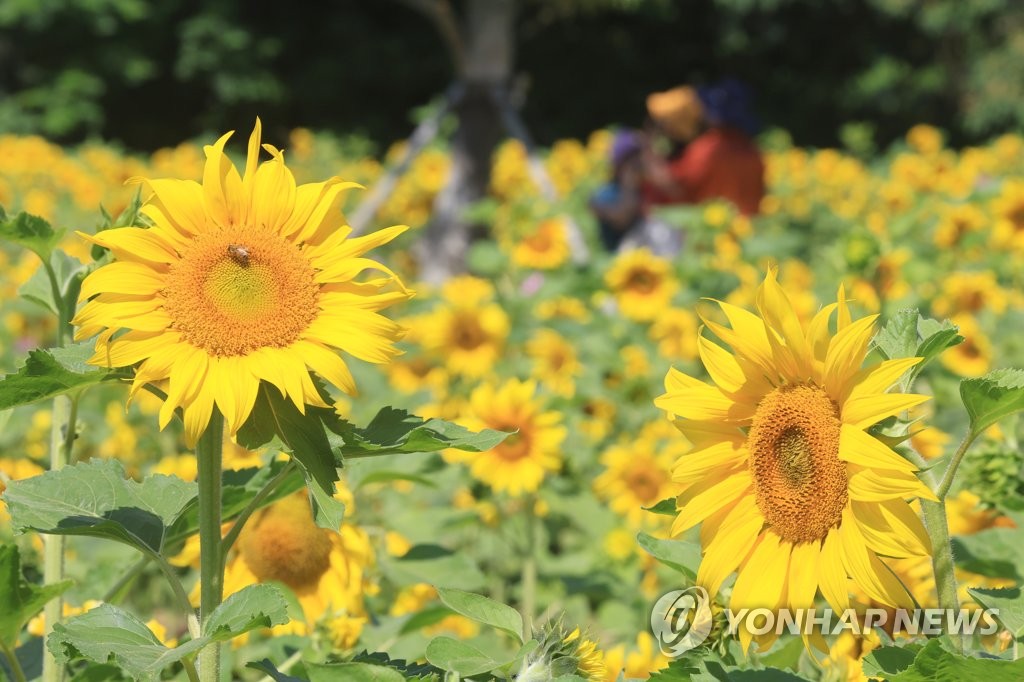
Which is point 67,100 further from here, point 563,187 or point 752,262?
point 752,262

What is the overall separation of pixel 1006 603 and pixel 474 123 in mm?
6151

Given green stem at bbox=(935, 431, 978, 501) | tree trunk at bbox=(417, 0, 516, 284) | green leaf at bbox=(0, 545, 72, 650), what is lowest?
green leaf at bbox=(0, 545, 72, 650)

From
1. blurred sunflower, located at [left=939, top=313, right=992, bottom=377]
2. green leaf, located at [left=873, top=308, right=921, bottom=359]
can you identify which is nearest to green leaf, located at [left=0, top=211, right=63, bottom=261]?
green leaf, located at [left=873, top=308, right=921, bottom=359]

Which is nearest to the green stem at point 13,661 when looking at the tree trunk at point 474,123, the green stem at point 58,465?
the green stem at point 58,465

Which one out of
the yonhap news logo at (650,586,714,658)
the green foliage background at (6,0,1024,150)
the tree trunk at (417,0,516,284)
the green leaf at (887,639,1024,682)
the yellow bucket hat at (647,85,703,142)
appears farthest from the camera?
the green foliage background at (6,0,1024,150)

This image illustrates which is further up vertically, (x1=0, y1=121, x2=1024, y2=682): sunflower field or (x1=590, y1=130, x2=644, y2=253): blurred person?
(x1=590, y1=130, x2=644, y2=253): blurred person

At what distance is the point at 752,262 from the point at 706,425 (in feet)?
9.63

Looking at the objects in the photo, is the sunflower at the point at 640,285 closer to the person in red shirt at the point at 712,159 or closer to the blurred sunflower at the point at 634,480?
the blurred sunflower at the point at 634,480

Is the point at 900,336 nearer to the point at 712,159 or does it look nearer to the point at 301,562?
the point at 301,562

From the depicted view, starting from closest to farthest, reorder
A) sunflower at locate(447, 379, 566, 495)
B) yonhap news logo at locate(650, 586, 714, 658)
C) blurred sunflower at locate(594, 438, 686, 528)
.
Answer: yonhap news logo at locate(650, 586, 714, 658)
sunflower at locate(447, 379, 566, 495)
blurred sunflower at locate(594, 438, 686, 528)

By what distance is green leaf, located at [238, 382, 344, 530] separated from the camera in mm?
915

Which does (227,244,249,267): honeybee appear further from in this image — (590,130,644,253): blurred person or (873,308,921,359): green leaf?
(590,130,644,253): blurred person

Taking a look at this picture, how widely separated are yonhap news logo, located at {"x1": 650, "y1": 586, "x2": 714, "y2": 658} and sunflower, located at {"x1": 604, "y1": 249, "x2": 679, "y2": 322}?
7.59ft

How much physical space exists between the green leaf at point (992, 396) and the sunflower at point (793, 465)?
0.19 feet
